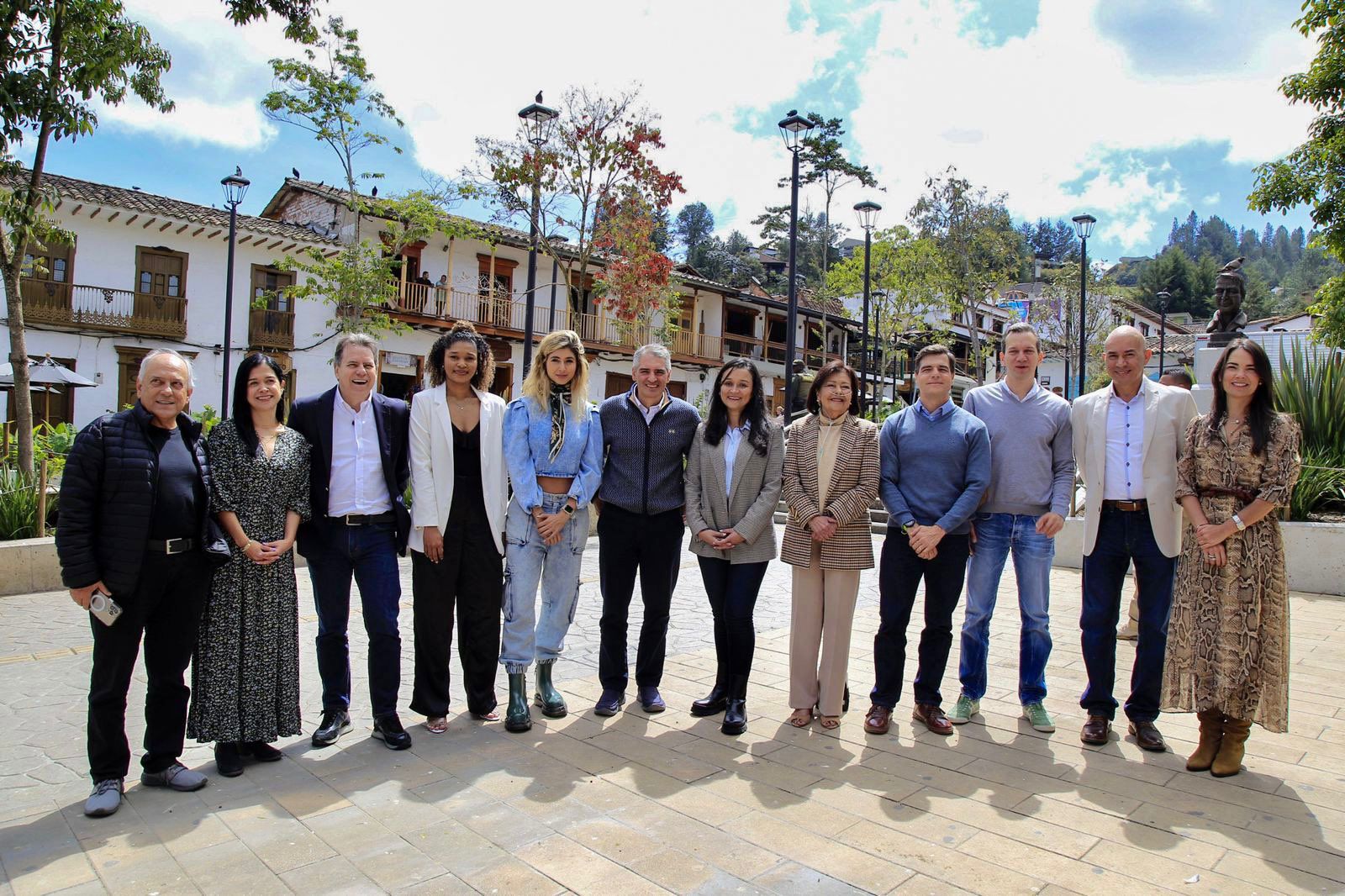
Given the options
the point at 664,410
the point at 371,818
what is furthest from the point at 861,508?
the point at 371,818

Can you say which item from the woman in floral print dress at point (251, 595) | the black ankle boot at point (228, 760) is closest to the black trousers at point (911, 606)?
the woman in floral print dress at point (251, 595)

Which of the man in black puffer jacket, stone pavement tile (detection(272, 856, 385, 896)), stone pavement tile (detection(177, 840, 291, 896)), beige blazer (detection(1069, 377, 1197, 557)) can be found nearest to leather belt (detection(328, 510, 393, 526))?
the man in black puffer jacket

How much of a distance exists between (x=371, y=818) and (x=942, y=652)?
2705 mm

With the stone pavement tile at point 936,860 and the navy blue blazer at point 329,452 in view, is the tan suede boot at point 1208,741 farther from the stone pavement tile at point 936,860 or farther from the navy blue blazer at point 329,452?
the navy blue blazer at point 329,452

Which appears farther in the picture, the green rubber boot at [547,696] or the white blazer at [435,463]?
the green rubber boot at [547,696]

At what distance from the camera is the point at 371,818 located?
3.17 meters

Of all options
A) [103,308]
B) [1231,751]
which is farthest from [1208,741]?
[103,308]

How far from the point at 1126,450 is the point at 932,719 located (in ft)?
5.17

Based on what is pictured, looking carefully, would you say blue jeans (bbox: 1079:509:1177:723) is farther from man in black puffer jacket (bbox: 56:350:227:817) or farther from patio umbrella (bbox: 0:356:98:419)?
patio umbrella (bbox: 0:356:98:419)

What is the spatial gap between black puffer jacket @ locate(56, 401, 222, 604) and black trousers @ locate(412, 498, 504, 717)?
47.8 inches

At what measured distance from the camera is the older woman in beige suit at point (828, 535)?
4.28 metres

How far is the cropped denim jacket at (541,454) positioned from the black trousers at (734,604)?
739mm

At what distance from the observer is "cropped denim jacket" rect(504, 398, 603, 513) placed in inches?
170

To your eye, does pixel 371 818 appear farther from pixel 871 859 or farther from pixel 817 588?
pixel 817 588
